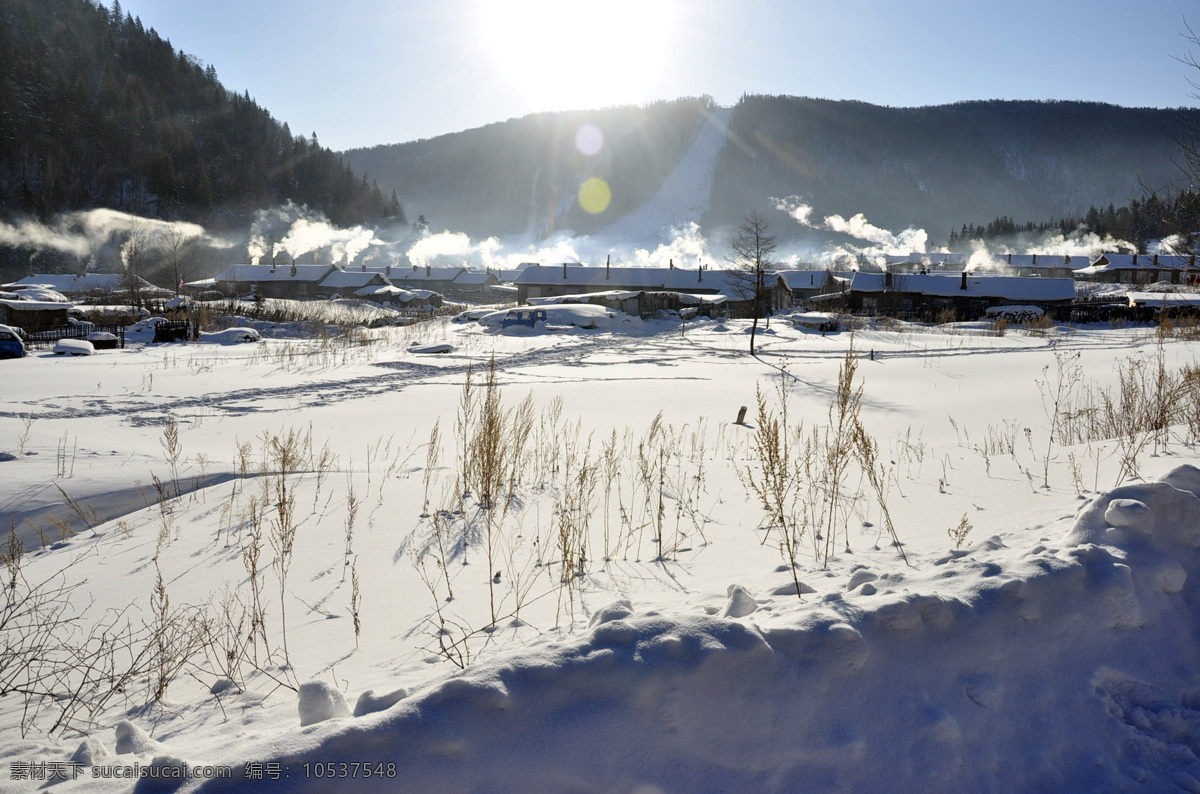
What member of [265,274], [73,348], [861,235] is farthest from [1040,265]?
[73,348]

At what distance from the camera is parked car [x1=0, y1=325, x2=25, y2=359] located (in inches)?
805

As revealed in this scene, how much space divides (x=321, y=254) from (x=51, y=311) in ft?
290

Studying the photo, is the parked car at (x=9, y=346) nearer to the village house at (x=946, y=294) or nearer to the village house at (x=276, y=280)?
the village house at (x=946, y=294)

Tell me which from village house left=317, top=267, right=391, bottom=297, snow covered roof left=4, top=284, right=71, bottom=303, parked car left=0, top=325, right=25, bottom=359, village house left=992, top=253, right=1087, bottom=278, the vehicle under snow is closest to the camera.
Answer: parked car left=0, top=325, right=25, bottom=359

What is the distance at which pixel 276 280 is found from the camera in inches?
2982

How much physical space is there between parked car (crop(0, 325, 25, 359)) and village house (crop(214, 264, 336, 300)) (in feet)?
188

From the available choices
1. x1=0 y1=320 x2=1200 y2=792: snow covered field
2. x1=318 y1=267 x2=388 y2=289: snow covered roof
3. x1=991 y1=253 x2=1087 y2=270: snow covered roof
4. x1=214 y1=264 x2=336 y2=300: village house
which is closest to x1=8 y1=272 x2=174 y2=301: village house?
x1=214 y1=264 x2=336 y2=300: village house

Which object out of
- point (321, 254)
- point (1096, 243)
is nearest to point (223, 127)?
point (321, 254)

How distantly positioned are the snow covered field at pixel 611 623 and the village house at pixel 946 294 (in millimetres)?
54292

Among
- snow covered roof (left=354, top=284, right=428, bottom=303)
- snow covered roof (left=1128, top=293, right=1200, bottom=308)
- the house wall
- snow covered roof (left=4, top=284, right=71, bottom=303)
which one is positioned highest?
snow covered roof (left=354, top=284, right=428, bottom=303)

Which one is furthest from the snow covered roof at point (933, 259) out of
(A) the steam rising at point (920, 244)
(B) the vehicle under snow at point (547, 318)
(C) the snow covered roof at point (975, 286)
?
(B) the vehicle under snow at point (547, 318)

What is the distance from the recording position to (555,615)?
3.39 metres

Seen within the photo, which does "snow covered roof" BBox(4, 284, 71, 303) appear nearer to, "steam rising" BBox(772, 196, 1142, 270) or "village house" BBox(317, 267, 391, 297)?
"village house" BBox(317, 267, 391, 297)

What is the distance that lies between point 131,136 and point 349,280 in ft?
177
